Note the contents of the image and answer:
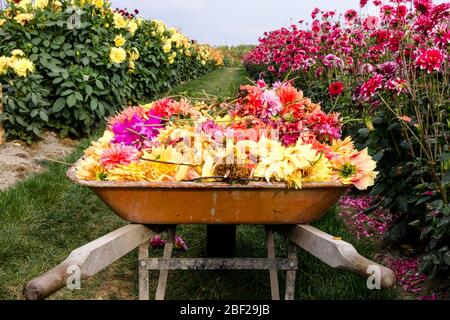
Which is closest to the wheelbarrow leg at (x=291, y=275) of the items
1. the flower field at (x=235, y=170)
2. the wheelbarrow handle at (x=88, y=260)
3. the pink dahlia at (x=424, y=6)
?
the flower field at (x=235, y=170)

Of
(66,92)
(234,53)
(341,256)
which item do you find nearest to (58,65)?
(66,92)

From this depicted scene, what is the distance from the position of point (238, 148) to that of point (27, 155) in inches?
143

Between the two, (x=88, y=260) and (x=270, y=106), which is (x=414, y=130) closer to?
(x=270, y=106)

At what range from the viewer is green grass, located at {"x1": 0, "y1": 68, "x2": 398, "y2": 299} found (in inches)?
105

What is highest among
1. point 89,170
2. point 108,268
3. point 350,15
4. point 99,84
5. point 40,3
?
point 40,3

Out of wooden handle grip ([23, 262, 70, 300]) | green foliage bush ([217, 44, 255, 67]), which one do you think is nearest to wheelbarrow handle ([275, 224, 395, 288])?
wooden handle grip ([23, 262, 70, 300])

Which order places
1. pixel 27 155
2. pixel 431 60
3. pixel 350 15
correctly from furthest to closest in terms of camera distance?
pixel 27 155 < pixel 350 15 < pixel 431 60

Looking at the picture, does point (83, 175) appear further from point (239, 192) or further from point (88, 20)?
point (88, 20)

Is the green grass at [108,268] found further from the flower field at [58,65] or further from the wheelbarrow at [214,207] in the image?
the flower field at [58,65]

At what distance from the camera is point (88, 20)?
5.86m

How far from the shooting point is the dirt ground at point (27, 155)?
177 inches

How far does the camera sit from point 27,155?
5.02 metres
